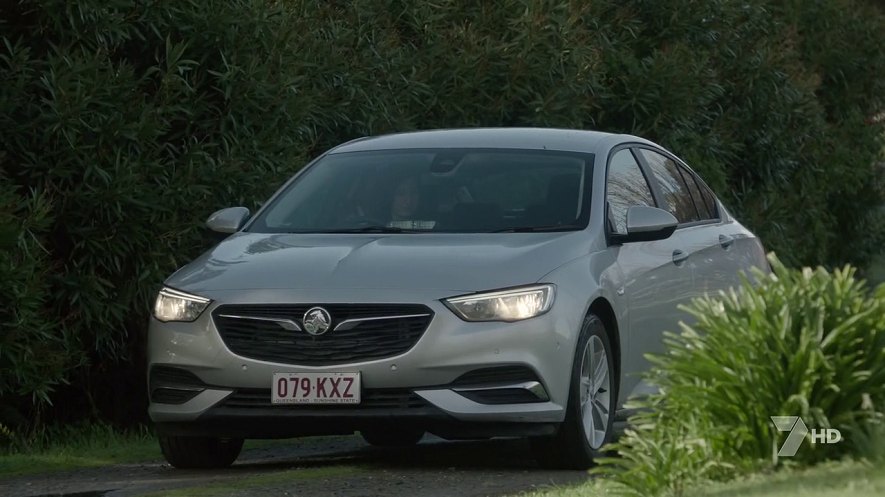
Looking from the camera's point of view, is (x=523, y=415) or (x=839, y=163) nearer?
(x=523, y=415)

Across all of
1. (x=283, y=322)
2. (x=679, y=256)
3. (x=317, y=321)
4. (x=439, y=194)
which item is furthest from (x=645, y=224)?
(x=283, y=322)

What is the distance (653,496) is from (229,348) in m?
3.23

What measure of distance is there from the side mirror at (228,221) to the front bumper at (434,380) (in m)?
1.25

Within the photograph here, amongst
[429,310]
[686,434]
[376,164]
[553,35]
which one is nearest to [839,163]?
[553,35]

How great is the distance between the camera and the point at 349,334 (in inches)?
353

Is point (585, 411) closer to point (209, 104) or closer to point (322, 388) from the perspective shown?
point (322, 388)

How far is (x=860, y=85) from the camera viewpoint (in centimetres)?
2798

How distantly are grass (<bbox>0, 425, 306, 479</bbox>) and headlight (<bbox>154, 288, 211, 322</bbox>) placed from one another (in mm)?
1503

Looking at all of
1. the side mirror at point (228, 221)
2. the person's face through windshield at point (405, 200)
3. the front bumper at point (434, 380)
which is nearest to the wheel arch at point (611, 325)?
the front bumper at point (434, 380)

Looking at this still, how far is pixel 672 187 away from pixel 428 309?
10.00 ft

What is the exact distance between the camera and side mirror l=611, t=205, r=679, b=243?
9.99 metres

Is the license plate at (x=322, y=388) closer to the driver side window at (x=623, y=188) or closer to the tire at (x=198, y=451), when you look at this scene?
the tire at (x=198, y=451)

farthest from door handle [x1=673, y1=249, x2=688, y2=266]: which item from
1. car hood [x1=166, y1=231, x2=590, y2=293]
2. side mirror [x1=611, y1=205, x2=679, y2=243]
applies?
car hood [x1=166, y1=231, x2=590, y2=293]

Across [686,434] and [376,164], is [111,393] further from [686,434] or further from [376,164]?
[686,434]
